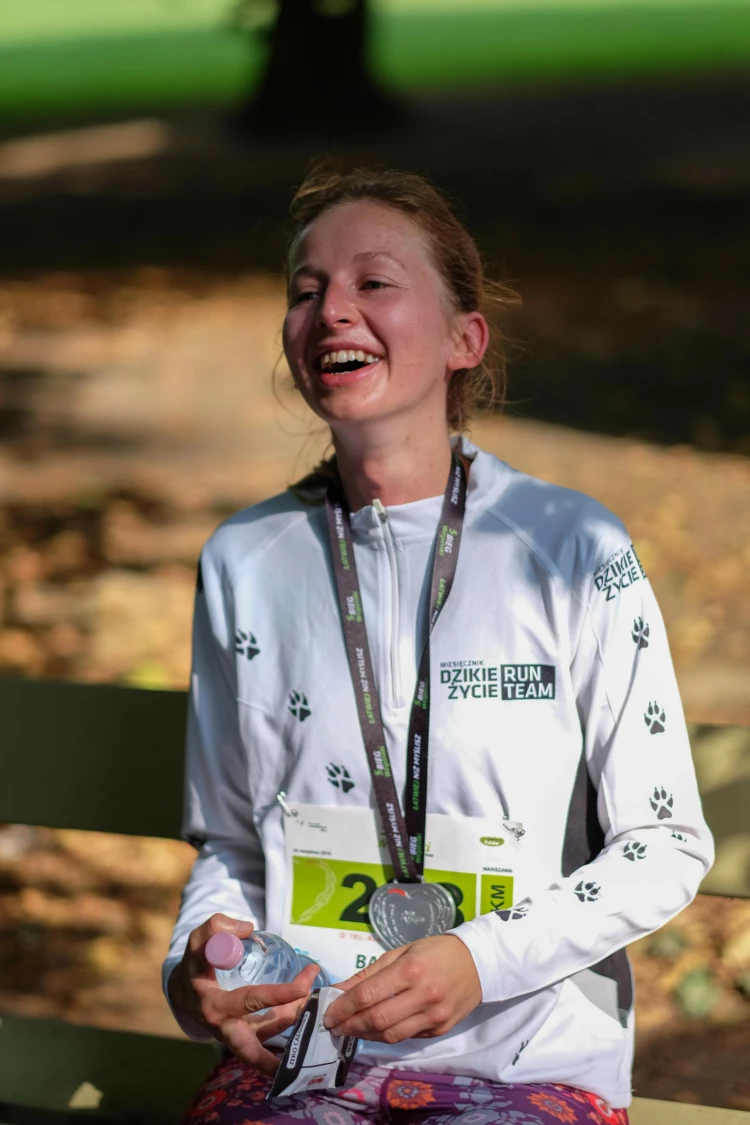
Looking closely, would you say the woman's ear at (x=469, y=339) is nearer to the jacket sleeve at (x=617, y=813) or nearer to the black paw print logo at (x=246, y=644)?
the jacket sleeve at (x=617, y=813)

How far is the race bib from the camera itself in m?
2.23

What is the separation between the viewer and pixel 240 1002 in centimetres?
211

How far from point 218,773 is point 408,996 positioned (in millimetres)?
662

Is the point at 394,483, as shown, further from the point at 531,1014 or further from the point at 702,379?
the point at 702,379

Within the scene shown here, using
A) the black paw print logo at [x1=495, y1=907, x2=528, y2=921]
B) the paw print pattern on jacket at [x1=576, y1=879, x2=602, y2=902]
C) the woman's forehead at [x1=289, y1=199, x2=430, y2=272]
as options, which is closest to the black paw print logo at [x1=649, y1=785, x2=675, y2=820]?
the paw print pattern on jacket at [x1=576, y1=879, x2=602, y2=902]

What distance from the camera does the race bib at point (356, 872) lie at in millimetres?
2229

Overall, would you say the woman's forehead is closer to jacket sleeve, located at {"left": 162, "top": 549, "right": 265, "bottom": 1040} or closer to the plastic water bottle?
jacket sleeve, located at {"left": 162, "top": 549, "right": 265, "bottom": 1040}

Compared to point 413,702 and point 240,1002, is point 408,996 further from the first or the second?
point 413,702

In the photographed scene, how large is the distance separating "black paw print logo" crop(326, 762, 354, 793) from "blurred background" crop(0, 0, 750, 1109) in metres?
1.88

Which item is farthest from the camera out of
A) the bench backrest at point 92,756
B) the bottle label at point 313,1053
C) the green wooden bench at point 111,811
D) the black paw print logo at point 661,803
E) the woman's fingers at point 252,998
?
the bench backrest at point 92,756

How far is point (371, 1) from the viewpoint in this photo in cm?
1539

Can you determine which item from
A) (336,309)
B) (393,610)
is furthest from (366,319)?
(393,610)

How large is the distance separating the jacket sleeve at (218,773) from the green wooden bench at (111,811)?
425mm

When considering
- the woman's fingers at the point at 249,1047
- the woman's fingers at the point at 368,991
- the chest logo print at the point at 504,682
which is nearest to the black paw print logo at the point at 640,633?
the chest logo print at the point at 504,682
